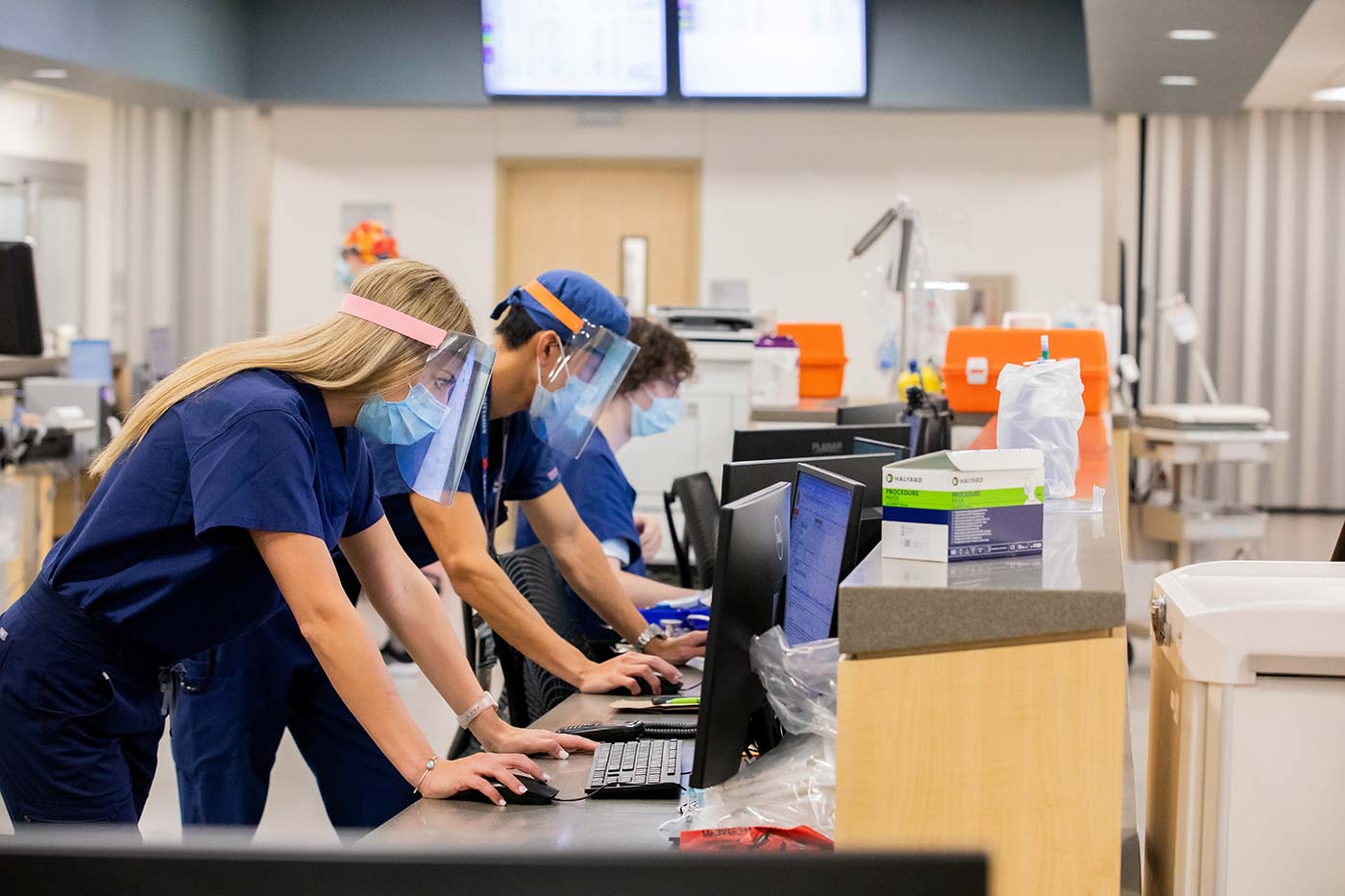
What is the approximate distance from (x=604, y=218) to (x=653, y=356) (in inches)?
189

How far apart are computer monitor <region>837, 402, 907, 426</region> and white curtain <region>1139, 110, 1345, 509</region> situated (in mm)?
4433

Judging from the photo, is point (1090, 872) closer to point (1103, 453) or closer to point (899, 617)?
point (899, 617)

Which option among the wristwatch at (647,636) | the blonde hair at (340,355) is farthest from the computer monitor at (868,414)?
the blonde hair at (340,355)

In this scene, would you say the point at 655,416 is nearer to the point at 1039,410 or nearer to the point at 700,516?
the point at 700,516

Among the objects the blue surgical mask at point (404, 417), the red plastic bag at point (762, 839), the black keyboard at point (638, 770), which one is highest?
the blue surgical mask at point (404, 417)

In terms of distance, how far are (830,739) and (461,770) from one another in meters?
0.46

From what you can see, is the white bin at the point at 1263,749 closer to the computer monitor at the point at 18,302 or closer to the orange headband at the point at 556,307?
the orange headband at the point at 556,307

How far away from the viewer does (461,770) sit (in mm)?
1676

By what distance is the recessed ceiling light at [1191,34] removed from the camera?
5266mm

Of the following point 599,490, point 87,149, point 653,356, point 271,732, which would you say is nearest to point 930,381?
point 653,356

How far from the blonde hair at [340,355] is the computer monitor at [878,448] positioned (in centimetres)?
85

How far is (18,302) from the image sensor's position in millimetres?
5086

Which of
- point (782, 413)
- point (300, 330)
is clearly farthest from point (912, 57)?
point (300, 330)

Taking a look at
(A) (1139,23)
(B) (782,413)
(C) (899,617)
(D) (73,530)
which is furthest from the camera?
(A) (1139,23)
